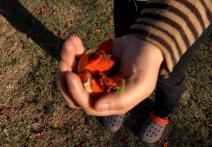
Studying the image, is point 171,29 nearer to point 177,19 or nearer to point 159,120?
point 177,19

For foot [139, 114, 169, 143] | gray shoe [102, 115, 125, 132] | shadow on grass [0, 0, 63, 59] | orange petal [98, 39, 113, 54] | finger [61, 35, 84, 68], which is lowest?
foot [139, 114, 169, 143]

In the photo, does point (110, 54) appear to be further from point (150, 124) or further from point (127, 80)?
point (150, 124)

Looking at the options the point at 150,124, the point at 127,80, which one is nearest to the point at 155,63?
the point at 127,80

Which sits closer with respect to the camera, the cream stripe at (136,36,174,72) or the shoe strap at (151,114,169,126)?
the cream stripe at (136,36,174,72)

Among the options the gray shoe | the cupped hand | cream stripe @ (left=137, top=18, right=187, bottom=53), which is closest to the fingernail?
the cupped hand

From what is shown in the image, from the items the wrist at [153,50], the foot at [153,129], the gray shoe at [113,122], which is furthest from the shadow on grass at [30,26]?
the wrist at [153,50]

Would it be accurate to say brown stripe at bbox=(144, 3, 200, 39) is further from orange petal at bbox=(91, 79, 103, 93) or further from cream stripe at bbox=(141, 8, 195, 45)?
orange petal at bbox=(91, 79, 103, 93)

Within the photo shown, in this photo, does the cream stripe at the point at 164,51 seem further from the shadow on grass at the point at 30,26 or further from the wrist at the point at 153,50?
the shadow on grass at the point at 30,26
